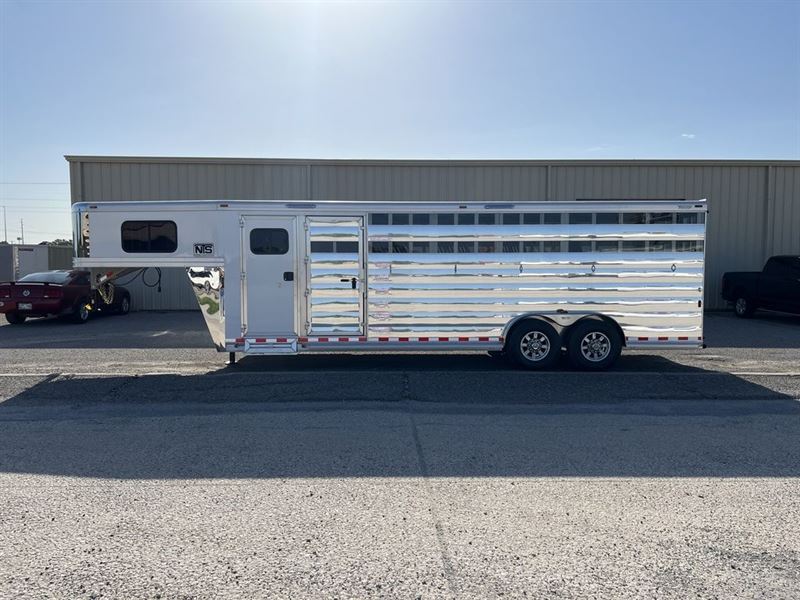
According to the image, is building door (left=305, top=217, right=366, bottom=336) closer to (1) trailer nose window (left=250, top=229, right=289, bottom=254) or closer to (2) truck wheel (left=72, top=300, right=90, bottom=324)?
(1) trailer nose window (left=250, top=229, right=289, bottom=254)

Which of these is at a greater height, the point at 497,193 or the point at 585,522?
the point at 497,193

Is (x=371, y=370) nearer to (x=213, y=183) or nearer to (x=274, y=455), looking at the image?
(x=274, y=455)

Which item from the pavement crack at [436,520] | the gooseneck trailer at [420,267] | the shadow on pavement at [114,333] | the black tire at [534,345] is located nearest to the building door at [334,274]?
the gooseneck trailer at [420,267]

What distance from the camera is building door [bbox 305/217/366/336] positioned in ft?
31.1

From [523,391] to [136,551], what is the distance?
5.61 m

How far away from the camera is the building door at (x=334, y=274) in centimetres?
948

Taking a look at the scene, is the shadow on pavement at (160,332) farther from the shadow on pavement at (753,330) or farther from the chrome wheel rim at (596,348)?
the chrome wheel rim at (596,348)

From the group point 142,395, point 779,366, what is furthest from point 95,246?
point 779,366

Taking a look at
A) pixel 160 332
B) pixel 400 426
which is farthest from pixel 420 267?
pixel 160 332

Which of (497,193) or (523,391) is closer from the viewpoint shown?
(523,391)

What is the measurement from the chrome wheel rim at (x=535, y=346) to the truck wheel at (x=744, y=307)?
37.1 feet

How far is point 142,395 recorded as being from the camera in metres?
8.12

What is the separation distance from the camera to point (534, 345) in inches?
382

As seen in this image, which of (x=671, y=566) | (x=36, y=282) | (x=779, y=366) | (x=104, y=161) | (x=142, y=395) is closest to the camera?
(x=671, y=566)
